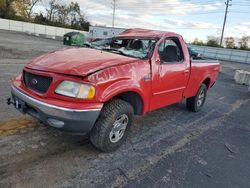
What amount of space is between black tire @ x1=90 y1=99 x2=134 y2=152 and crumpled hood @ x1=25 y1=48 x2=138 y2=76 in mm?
572

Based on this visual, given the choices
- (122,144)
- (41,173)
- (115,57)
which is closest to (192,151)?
(122,144)

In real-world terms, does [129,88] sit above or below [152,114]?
above

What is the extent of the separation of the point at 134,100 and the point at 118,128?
1.82 ft

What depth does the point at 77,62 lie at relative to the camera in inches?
125

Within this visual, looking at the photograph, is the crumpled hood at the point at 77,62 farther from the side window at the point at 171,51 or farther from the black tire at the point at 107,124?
the side window at the point at 171,51

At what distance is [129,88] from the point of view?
11.0 ft

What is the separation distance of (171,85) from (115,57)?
4.61 feet

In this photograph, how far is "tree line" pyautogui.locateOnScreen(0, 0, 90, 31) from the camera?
50.2 metres

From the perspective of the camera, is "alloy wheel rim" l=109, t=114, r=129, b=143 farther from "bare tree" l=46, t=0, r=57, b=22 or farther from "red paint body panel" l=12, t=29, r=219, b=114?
"bare tree" l=46, t=0, r=57, b=22

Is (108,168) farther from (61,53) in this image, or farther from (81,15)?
(81,15)

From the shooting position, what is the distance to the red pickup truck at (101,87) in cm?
288

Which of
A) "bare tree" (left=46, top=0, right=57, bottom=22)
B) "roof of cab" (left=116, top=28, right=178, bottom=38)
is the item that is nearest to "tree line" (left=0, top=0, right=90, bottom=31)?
"bare tree" (left=46, top=0, right=57, bottom=22)

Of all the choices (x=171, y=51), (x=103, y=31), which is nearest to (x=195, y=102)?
(x=171, y=51)

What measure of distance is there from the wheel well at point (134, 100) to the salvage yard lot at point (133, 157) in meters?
0.59
